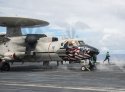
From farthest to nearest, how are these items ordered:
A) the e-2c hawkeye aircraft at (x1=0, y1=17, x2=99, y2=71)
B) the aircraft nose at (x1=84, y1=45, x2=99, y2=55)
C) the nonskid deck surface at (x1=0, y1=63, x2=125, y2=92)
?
the e-2c hawkeye aircraft at (x1=0, y1=17, x2=99, y2=71) < the aircraft nose at (x1=84, y1=45, x2=99, y2=55) < the nonskid deck surface at (x1=0, y1=63, x2=125, y2=92)

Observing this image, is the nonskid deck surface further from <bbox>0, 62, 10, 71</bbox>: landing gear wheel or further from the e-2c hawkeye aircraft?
<bbox>0, 62, 10, 71</bbox>: landing gear wheel

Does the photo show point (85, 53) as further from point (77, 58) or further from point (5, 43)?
point (5, 43)

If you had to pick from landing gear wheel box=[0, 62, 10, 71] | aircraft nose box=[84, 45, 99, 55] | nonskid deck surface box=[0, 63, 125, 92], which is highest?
aircraft nose box=[84, 45, 99, 55]

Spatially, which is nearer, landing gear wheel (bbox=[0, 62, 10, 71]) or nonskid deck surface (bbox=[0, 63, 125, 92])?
nonskid deck surface (bbox=[0, 63, 125, 92])

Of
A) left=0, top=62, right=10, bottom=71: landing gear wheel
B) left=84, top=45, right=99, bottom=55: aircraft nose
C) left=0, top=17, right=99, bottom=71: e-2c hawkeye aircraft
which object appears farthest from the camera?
left=0, top=62, right=10, bottom=71: landing gear wheel

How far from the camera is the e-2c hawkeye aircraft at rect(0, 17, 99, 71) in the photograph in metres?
33.8

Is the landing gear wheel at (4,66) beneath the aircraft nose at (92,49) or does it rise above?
beneath

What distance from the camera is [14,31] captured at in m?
49.8

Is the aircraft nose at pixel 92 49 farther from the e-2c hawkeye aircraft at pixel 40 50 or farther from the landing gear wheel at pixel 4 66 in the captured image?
the landing gear wheel at pixel 4 66

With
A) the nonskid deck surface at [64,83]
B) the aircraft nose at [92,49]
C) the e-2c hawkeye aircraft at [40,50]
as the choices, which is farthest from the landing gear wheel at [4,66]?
the nonskid deck surface at [64,83]

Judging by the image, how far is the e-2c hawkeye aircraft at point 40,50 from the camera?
3378 centimetres

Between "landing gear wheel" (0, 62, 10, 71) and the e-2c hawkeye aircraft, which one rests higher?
the e-2c hawkeye aircraft

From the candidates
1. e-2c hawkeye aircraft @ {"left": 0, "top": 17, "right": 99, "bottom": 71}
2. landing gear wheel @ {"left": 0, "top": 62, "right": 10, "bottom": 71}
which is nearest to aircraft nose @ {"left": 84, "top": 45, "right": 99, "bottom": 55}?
e-2c hawkeye aircraft @ {"left": 0, "top": 17, "right": 99, "bottom": 71}

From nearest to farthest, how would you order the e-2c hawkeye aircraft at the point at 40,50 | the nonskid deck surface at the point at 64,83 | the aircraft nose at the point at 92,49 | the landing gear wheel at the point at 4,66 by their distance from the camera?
the nonskid deck surface at the point at 64,83, the aircraft nose at the point at 92,49, the e-2c hawkeye aircraft at the point at 40,50, the landing gear wheel at the point at 4,66
